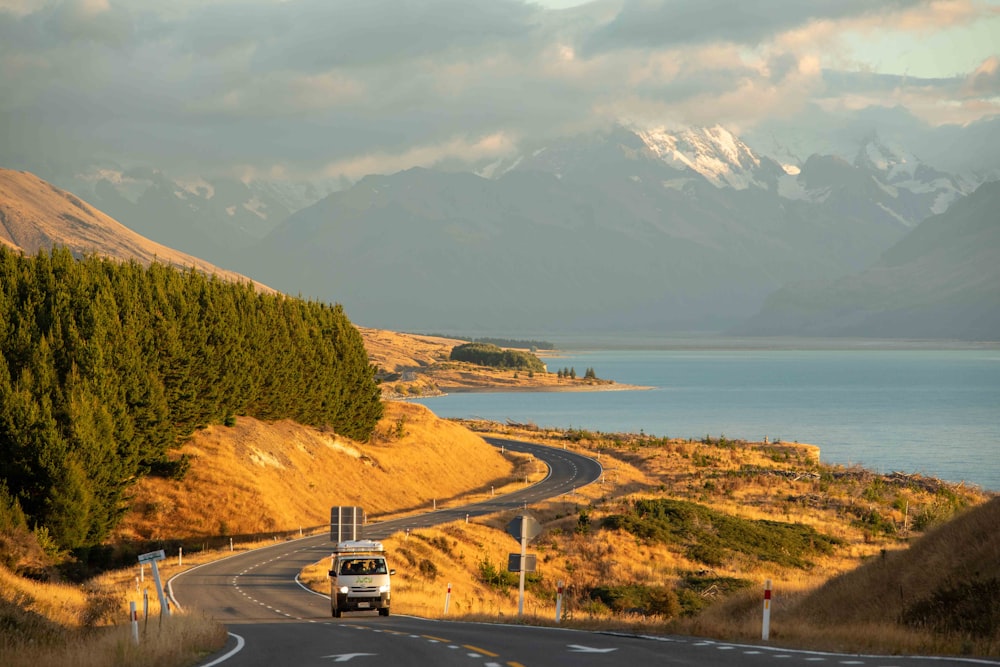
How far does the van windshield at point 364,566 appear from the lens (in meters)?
41.8

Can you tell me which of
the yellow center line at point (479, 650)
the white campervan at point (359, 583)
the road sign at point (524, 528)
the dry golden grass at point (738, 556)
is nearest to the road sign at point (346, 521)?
the dry golden grass at point (738, 556)

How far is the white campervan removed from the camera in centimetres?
4125

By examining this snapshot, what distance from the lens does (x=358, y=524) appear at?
58.5 m

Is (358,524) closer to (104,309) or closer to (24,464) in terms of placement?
(24,464)

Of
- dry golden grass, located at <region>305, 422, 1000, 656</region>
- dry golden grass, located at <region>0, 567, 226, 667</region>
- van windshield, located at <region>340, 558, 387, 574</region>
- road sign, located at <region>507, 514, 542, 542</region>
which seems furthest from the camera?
van windshield, located at <region>340, 558, 387, 574</region>

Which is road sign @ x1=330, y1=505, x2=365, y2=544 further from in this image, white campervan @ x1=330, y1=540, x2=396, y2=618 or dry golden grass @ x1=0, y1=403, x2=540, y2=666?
white campervan @ x1=330, y1=540, x2=396, y2=618

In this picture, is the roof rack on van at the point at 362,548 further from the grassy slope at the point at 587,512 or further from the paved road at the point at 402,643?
the grassy slope at the point at 587,512

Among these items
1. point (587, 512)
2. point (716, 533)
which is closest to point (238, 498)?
point (587, 512)

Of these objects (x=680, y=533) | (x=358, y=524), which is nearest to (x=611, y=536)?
Answer: (x=680, y=533)

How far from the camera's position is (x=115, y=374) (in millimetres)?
70625

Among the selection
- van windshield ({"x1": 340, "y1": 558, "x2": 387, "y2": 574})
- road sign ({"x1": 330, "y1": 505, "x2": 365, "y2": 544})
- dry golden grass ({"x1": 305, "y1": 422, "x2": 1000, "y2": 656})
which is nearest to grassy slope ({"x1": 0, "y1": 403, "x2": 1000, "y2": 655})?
dry golden grass ({"x1": 305, "y1": 422, "x2": 1000, "y2": 656})

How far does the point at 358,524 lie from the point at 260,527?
29.6m

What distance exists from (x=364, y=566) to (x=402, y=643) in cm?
1577

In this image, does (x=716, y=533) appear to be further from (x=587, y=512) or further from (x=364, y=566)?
(x=364, y=566)
